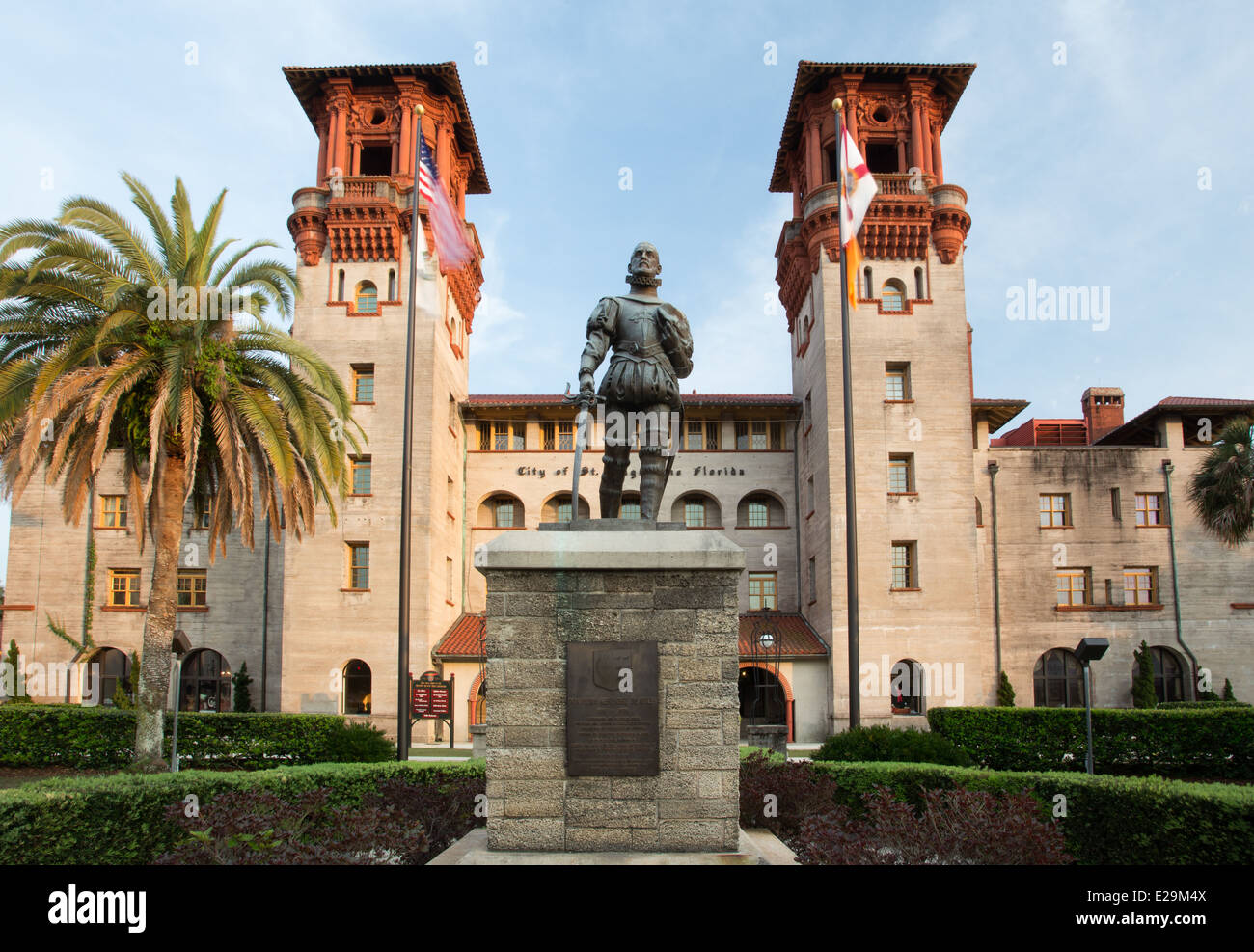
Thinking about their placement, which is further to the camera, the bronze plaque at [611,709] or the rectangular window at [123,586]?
the rectangular window at [123,586]

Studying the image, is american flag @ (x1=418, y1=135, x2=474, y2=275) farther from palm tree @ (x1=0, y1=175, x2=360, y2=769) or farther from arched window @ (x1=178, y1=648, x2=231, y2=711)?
arched window @ (x1=178, y1=648, x2=231, y2=711)

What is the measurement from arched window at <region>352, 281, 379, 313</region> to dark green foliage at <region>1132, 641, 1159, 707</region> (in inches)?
1236

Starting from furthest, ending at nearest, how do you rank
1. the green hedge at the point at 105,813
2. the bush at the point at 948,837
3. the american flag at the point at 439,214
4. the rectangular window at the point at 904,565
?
the rectangular window at the point at 904,565
the american flag at the point at 439,214
the green hedge at the point at 105,813
the bush at the point at 948,837

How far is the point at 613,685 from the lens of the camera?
833 centimetres

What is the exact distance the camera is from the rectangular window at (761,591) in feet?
126

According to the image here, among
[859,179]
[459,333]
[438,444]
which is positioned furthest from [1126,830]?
[459,333]

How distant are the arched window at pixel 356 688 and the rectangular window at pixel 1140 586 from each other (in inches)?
1143

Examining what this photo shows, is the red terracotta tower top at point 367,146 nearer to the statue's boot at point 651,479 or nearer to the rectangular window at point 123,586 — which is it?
the rectangular window at point 123,586

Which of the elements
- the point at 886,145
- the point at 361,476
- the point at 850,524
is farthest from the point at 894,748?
the point at 886,145

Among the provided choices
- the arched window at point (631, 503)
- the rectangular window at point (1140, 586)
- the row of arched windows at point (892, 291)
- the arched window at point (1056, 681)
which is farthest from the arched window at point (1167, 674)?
the arched window at point (631, 503)

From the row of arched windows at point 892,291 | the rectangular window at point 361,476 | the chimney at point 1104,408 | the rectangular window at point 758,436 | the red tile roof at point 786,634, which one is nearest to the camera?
the red tile roof at point 786,634

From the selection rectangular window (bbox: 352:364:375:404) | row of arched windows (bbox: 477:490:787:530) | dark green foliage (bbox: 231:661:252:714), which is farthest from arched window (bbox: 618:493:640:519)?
dark green foliage (bbox: 231:661:252:714)

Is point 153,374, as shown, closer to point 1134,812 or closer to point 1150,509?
point 1134,812
